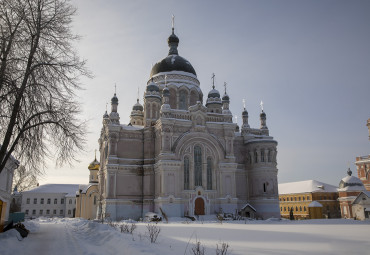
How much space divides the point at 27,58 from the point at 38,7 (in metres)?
2.08

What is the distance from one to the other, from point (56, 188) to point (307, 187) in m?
53.5

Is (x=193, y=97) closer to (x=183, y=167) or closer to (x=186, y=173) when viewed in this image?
(x=183, y=167)

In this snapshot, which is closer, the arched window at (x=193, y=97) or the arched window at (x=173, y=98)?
the arched window at (x=173, y=98)

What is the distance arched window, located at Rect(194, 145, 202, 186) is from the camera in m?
36.4

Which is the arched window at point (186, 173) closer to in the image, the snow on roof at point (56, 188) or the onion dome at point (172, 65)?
the onion dome at point (172, 65)

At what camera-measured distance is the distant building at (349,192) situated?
43.5 meters

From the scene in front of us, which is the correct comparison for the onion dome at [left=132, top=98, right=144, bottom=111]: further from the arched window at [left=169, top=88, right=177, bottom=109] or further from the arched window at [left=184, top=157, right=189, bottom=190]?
the arched window at [left=184, top=157, right=189, bottom=190]

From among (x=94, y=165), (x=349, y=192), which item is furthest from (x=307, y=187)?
(x=94, y=165)

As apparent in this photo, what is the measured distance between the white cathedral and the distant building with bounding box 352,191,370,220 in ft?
31.3

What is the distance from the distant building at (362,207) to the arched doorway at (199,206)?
1839cm

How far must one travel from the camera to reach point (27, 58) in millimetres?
11938

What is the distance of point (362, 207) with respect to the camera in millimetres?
37812

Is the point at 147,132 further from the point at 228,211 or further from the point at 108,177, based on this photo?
the point at 228,211

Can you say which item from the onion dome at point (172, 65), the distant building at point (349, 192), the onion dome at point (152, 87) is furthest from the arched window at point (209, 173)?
the distant building at point (349, 192)
